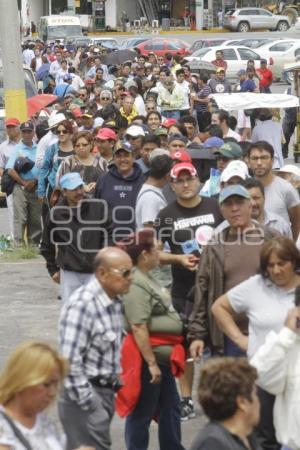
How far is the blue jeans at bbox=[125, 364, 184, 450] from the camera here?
7832 millimetres

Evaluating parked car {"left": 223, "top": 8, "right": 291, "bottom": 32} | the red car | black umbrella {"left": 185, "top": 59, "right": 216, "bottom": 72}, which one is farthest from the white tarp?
parked car {"left": 223, "top": 8, "right": 291, "bottom": 32}

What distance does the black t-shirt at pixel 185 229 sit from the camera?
347 inches

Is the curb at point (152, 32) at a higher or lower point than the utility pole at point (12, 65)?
lower

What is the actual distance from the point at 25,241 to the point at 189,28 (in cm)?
6857

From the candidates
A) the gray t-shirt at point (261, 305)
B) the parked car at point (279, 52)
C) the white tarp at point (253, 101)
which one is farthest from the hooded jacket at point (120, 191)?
the parked car at point (279, 52)

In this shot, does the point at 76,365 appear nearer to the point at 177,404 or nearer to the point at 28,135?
the point at 177,404

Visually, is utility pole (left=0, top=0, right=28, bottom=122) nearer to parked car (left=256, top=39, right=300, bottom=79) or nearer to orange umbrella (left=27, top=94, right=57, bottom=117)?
orange umbrella (left=27, top=94, right=57, bottom=117)

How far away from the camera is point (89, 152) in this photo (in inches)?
488

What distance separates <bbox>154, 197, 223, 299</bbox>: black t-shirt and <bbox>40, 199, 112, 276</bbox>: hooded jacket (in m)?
0.78

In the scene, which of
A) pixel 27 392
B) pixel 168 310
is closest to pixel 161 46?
pixel 168 310

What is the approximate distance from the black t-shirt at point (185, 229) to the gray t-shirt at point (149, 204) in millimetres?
648

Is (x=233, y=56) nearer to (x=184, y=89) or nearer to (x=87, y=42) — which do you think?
(x=87, y=42)

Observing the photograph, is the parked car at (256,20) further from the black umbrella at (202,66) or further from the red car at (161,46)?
the black umbrella at (202,66)

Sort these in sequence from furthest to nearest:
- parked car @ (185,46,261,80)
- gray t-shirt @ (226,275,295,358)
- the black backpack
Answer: parked car @ (185,46,261,80)
the black backpack
gray t-shirt @ (226,275,295,358)
